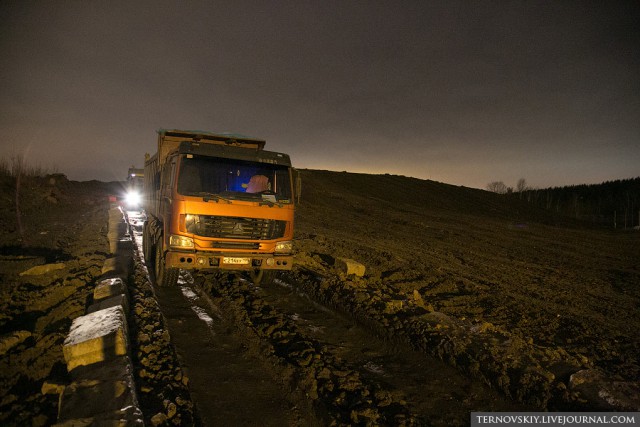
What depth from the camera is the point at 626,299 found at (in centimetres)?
846

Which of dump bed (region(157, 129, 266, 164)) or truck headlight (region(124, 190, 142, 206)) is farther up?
dump bed (region(157, 129, 266, 164))

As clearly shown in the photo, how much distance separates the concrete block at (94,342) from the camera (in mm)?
3740

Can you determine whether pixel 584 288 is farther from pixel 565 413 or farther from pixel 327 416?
pixel 327 416

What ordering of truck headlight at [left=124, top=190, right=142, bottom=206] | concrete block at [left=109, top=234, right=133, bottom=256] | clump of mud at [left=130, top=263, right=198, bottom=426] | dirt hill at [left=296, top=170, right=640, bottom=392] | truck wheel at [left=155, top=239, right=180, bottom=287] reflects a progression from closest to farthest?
clump of mud at [left=130, top=263, right=198, bottom=426] < dirt hill at [left=296, top=170, right=640, bottom=392] < truck wheel at [left=155, top=239, right=180, bottom=287] < concrete block at [left=109, top=234, right=133, bottom=256] < truck headlight at [left=124, top=190, right=142, bottom=206]

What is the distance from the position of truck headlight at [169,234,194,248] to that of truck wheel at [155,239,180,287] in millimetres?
758

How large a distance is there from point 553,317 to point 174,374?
655 centimetres

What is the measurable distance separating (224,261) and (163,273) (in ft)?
4.38

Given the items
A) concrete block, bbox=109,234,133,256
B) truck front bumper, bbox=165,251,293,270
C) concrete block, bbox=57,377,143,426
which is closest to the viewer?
concrete block, bbox=57,377,143,426

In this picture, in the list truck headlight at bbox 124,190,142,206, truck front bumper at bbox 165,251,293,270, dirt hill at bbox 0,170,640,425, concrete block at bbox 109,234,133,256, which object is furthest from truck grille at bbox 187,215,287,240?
truck headlight at bbox 124,190,142,206

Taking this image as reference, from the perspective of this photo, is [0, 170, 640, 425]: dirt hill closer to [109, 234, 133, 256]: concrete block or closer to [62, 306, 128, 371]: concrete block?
[62, 306, 128, 371]: concrete block

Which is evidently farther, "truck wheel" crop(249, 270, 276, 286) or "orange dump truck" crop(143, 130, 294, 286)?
"truck wheel" crop(249, 270, 276, 286)

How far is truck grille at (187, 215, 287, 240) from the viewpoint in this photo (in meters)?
6.09

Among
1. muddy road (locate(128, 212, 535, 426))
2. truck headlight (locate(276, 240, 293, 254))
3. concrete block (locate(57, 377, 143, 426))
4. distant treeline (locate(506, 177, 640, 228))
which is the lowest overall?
muddy road (locate(128, 212, 535, 426))

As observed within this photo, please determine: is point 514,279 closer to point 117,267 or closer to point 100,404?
point 100,404
